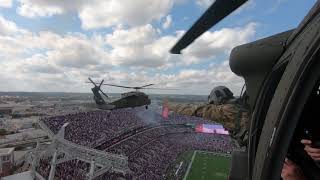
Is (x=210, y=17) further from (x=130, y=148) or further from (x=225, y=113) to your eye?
(x=130, y=148)

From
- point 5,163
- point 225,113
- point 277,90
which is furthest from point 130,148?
point 277,90

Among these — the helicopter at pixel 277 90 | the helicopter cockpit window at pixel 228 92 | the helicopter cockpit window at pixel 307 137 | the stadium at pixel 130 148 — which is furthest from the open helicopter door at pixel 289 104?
the stadium at pixel 130 148

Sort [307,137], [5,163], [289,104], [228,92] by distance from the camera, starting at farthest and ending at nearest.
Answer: [5,163], [228,92], [307,137], [289,104]

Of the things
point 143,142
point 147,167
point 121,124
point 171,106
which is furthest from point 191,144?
point 171,106

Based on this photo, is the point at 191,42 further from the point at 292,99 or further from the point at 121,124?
the point at 121,124

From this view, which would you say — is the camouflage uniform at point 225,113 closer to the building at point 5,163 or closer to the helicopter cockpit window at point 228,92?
the helicopter cockpit window at point 228,92
